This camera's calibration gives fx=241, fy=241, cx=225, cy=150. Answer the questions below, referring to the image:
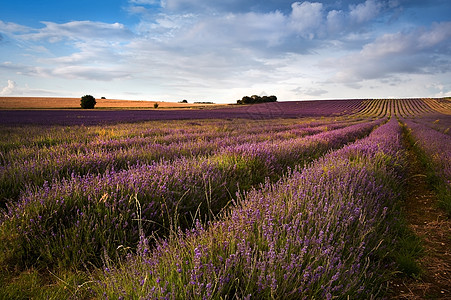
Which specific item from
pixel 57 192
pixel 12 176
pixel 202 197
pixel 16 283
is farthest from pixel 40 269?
pixel 12 176

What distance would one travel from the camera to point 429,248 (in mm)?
2613

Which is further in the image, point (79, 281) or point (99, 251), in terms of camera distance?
point (99, 251)

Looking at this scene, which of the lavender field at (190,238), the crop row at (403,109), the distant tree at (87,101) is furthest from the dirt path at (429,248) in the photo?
the distant tree at (87,101)

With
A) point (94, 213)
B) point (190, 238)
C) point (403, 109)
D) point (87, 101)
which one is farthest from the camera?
point (403, 109)

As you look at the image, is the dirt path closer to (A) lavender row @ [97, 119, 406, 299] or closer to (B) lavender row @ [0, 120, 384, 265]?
(A) lavender row @ [97, 119, 406, 299]

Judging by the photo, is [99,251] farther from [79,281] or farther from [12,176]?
[12,176]

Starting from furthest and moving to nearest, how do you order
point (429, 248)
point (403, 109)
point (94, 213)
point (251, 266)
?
point (403, 109) → point (429, 248) → point (94, 213) → point (251, 266)

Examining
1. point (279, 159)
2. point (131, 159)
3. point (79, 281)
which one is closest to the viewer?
point (79, 281)

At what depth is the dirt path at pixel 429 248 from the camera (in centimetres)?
196

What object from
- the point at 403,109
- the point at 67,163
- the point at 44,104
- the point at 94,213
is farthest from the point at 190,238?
the point at 403,109

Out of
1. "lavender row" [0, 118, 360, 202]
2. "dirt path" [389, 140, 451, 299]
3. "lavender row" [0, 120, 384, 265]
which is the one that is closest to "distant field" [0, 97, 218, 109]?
"lavender row" [0, 118, 360, 202]

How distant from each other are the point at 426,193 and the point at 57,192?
586 centimetres

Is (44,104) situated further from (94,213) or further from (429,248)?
(429,248)

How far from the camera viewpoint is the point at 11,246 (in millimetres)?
2010
